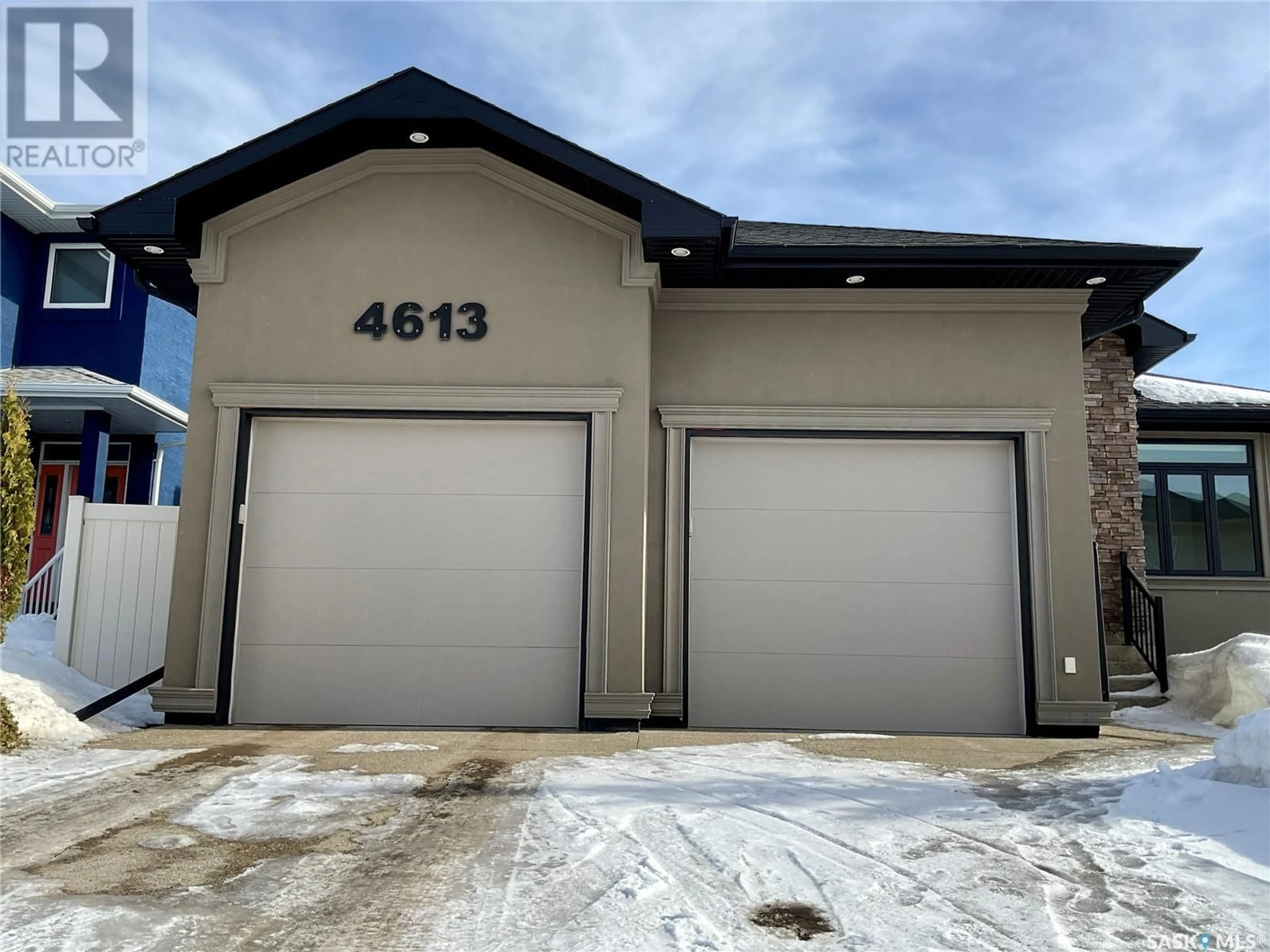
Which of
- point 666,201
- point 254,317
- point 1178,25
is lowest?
point 254,317

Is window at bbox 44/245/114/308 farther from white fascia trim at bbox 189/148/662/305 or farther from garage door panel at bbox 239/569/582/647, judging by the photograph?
garage door panel at bbox 239/569/582/647

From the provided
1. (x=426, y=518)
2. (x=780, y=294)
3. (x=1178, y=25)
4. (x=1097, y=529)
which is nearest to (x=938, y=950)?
(x=426, y=518)

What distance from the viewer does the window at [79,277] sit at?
14156 millimetres

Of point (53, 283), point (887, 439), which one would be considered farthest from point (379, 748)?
point (53, 283)

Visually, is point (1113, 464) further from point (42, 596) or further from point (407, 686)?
point (42, 596)

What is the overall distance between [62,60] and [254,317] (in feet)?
15.9

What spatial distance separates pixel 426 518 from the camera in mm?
7973

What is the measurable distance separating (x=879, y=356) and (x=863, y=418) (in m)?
0.61

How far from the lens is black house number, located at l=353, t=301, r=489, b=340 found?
7984 millimetres

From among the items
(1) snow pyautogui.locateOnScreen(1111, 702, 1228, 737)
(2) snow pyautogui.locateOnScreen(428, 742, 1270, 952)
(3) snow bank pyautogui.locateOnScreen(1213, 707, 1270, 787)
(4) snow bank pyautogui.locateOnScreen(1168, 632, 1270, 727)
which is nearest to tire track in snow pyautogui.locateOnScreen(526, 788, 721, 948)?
(2) snow pyautogui.locateOnScreen(428, 742, 1270, 952)

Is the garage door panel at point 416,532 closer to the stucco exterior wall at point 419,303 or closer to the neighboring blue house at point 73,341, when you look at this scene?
the stucco exterior wall at point 419,303

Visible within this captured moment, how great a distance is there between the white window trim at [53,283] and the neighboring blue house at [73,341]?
0.01m

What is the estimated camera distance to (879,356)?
340 inches

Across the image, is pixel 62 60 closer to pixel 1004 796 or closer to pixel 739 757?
pixel 739 757
